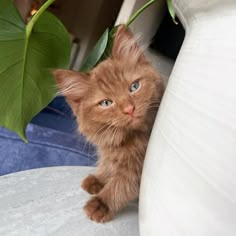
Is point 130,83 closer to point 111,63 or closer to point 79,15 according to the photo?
point 111,63

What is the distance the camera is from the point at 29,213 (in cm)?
56

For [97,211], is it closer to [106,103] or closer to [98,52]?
[106,103]

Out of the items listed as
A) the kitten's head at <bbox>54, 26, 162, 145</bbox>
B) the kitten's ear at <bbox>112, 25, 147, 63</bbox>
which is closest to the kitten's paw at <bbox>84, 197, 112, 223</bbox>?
the kitten's head at <bbox>54, 26, 162, 145</bbox>

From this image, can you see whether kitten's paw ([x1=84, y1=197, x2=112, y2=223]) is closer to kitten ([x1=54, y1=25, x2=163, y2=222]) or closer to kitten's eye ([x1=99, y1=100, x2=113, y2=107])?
kitten ([x1=54, y1=25, x2=163, y2=222])

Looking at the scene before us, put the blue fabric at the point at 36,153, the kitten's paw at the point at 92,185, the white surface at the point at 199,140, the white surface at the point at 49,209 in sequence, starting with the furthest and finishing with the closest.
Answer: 1. the blue fabric at the point at 36,153
2. the kitten's paw at the point at 92,185
3. the white surface at the point at 49,209
4. the white surface at the point at 199,140

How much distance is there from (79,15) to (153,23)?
1474 mm

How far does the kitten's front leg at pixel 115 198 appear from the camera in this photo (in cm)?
58

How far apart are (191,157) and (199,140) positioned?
0.8 inches

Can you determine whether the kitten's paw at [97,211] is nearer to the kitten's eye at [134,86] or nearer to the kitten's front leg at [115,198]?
the kitten's front leg at [115,198]

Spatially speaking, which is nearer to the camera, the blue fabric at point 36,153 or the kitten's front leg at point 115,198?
the kitten's front leg at point 115,198

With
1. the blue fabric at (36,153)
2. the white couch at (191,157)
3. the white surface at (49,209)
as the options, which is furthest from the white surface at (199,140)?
the blue fabric at (36,153)

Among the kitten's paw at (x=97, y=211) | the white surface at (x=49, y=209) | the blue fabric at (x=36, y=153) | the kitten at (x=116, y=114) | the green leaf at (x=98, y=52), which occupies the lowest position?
the blue fabric at (x=36, y=153)

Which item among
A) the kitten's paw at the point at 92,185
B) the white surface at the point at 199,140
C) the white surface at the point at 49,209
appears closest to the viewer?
the white surface at the point at 199,140

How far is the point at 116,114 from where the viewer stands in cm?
58
